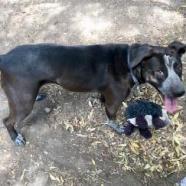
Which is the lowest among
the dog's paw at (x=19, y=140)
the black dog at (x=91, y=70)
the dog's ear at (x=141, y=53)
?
the dog's paw at (x=19, y=140)

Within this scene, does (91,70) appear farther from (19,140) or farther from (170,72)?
(19,140)

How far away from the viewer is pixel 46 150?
5.09m

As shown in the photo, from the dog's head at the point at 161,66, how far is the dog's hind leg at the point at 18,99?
1.12 m

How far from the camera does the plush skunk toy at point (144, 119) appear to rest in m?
5.15

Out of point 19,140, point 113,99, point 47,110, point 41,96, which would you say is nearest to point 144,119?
point 113,99

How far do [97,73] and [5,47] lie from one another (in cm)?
199

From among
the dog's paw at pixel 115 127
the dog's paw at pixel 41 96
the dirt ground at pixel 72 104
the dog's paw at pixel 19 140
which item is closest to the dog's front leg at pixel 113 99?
the dog's paw at pixel 115 127

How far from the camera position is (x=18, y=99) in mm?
4688

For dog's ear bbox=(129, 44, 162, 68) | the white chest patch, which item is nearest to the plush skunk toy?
the white chest patch

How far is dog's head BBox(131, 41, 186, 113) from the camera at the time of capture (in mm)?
4328

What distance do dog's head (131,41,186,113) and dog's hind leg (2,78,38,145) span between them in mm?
1121

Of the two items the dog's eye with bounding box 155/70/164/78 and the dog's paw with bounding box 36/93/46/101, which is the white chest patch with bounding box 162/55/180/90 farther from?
the dog's paw with bounding box 36/93/46/101

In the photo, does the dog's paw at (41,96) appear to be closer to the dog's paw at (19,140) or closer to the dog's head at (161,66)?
the dog's paw at (19,140)

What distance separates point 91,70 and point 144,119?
91 centimetres
